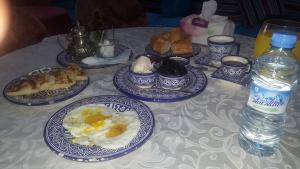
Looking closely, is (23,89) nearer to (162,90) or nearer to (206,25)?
(162,90)

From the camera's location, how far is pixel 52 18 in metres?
2.63

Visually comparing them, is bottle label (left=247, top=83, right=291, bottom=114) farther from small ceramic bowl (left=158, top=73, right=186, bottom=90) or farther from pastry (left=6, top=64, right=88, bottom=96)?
pastry (left=6, top=64, right=88, bottom=96)

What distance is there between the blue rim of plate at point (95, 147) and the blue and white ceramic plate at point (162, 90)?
5 centimetres

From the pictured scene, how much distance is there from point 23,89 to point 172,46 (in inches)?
23.8

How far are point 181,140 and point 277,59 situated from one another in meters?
0.37

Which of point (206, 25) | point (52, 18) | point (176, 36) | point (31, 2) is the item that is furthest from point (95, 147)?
point (31, 2)

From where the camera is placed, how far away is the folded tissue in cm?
127

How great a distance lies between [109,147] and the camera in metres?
0.65

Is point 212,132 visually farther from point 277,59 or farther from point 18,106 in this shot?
point 18,106

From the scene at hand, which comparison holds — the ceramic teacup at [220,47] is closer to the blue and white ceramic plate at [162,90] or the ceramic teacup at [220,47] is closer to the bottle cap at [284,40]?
the blue and white ceramic plate at [162,90]

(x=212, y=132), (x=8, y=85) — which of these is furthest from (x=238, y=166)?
(x=8, y=85)

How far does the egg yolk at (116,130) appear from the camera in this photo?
2.28 ft

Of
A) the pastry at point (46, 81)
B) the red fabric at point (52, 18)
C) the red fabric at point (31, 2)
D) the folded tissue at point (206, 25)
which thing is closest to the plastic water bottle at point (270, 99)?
the folded tissue at point (206, 25)

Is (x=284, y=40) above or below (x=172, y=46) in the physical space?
above
